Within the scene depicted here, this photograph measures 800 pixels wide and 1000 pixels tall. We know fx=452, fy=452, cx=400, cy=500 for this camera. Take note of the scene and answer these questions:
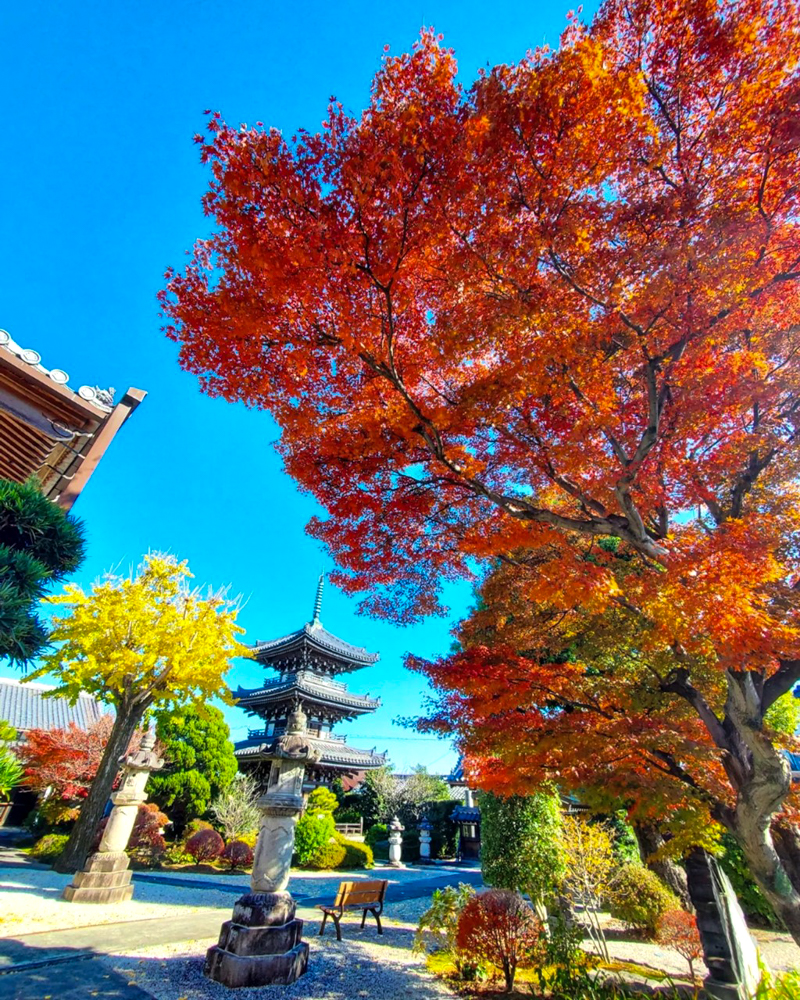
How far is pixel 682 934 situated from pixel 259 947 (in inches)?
291

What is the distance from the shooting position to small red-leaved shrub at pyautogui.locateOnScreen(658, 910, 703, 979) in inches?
304

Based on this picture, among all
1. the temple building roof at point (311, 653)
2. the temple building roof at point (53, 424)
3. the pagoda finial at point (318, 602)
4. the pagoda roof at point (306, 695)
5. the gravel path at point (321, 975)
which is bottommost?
the gravel path at point (321, 975)

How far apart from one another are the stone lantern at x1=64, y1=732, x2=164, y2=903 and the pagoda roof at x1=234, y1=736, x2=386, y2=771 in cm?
1559

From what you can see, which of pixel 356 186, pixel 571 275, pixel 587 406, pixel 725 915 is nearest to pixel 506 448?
pixel 587 406

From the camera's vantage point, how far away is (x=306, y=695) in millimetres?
26484

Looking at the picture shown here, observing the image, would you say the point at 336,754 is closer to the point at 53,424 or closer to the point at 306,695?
the point at 306,695

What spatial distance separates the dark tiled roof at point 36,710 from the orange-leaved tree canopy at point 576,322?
81.9 feet

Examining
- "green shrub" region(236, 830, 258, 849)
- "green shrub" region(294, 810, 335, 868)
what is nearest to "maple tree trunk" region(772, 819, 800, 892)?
"green shrub" region(236, 830, 258, 849)

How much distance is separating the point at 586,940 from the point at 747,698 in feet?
30.1

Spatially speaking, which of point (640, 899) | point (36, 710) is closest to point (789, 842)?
point (640, 899)

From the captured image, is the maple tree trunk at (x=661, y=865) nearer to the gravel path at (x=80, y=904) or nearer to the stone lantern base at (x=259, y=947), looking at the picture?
the gravel path at (x=80, y=904)

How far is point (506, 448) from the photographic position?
5.98m

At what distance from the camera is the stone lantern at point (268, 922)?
5328 mm

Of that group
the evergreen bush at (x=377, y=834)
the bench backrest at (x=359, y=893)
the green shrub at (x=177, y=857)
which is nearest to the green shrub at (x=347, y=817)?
the evergreen bush at (x=377, y=834)
